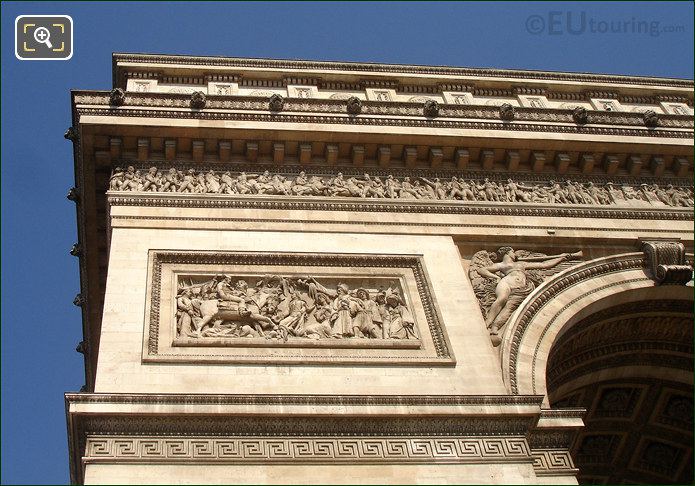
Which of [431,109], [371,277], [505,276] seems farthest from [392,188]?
[505,276]

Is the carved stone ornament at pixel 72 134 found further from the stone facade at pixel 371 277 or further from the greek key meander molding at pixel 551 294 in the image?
the greek key meander molding at pixel 551 294

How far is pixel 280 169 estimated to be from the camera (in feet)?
52.8

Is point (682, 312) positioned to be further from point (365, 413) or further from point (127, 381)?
point (127, 381)

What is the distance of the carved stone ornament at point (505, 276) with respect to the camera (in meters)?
13.9

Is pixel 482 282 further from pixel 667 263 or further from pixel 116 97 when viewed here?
pixel 116 97

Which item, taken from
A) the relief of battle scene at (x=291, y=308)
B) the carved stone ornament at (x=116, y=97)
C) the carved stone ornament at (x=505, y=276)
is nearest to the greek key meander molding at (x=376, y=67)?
the carved stone ornament at (x=116, y=97)

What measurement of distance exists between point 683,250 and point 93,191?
402 inches

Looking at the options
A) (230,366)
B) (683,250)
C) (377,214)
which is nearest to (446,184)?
(377,214)

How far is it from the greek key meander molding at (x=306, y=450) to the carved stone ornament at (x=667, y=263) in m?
5.10

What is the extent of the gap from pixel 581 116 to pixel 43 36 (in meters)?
9.75

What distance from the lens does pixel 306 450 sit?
428 inches

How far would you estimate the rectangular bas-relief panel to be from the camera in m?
12.3

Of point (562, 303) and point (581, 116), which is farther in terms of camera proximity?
point (581, 116)

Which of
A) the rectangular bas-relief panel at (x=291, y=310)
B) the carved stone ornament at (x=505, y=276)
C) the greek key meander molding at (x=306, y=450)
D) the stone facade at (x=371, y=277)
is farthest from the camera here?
the carved stone ornament at (x=505, y=276)
